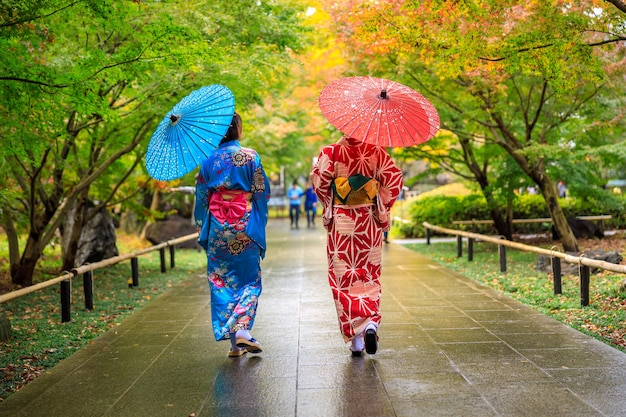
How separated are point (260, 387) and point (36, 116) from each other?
143 inches

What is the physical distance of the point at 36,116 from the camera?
6.39 metres

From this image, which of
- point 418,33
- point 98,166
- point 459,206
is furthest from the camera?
point 459,206

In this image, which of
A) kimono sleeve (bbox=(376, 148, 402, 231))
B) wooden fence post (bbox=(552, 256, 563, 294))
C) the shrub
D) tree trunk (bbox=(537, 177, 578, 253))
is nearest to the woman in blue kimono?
kimono sleeve (bbox=(376, 148, 402, 231))

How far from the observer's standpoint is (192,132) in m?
5.25

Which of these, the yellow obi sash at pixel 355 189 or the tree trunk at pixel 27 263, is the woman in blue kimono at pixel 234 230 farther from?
the tree trunk at pixel 27 263

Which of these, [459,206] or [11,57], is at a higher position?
[11,57]

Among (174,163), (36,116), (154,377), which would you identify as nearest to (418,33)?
(174,163)

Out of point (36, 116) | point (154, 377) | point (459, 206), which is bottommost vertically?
point (154, 377)

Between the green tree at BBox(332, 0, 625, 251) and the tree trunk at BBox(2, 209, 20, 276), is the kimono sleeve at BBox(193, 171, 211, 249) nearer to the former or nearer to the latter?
the green tree at BBox(332, 0, 625, 251)

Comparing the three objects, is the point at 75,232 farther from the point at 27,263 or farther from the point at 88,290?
the point at 88,290

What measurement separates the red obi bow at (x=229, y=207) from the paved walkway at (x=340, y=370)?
1.18m

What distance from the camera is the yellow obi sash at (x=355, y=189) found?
5422 millimetres

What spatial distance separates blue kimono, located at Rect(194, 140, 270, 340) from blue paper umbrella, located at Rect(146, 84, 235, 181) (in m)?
0.36

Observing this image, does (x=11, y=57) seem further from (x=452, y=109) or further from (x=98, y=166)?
(x=452, y=109)
